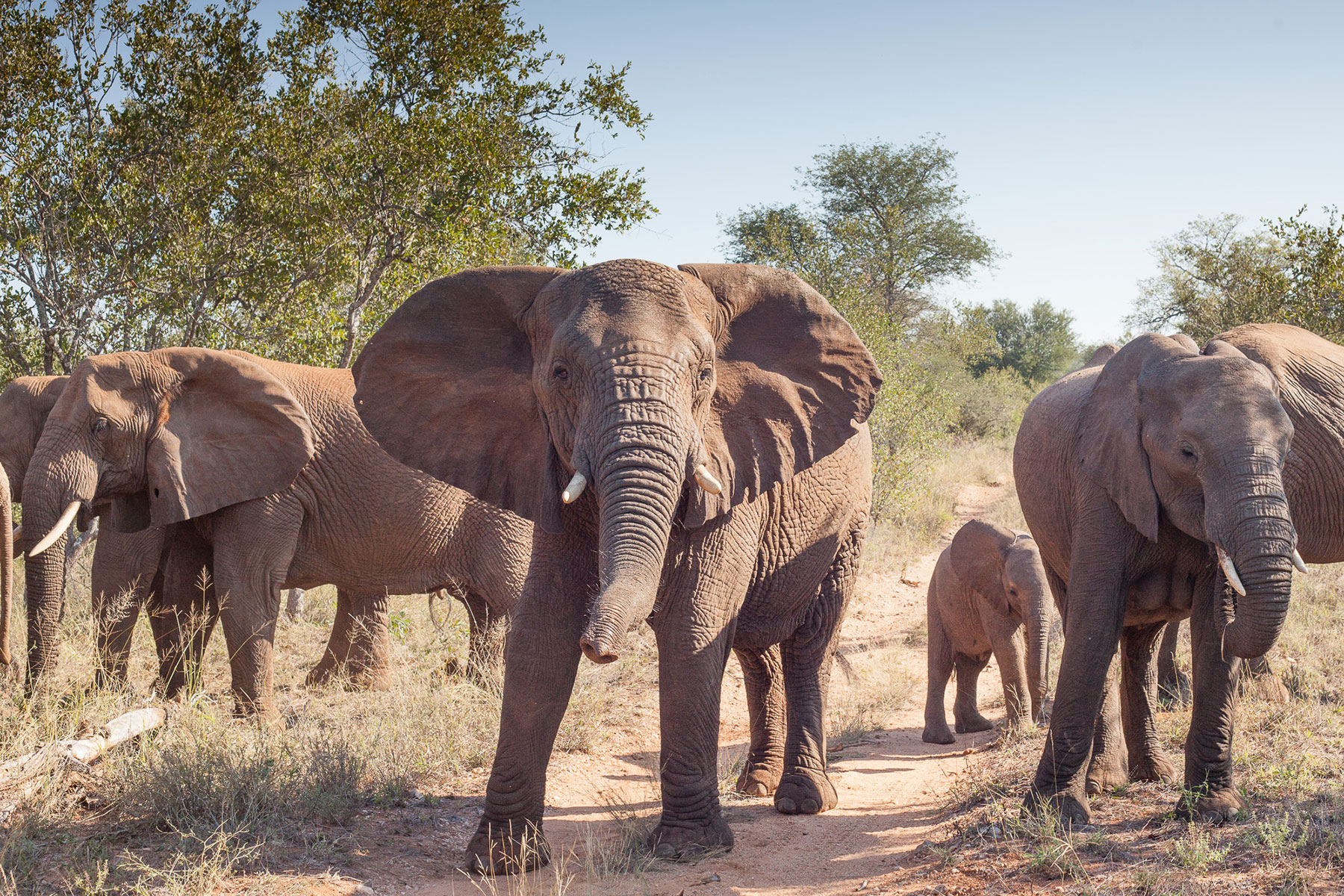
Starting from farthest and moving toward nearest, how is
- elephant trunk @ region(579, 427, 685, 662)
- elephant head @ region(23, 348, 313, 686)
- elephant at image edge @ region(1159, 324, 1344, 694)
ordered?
1. elephant head @ region(23, 348, 313, 686)
2. elephant at image edge @ region(1159, 324, 1344, 694)
3. elephant trunk @ region(579, 427, 685, 662)

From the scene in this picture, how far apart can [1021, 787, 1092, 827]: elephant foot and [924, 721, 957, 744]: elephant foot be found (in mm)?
2981

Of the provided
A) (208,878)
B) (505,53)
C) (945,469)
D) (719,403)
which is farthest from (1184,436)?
(945,469)

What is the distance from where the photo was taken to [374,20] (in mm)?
10391

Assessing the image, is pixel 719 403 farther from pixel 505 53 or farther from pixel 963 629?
pixel 505 53

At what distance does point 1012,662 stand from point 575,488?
4.66m

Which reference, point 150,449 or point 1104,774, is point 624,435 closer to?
point 1104,774

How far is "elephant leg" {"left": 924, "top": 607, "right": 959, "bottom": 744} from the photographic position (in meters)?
7.91

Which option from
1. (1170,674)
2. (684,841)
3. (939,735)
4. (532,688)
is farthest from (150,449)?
(1170,674)

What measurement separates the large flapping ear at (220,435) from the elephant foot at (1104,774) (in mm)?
5070

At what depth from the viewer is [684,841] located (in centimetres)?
468

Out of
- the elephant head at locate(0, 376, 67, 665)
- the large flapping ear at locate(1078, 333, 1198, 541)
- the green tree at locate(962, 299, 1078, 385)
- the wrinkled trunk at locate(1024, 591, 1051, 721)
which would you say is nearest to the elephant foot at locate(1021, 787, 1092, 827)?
the large flapping ear at locate(1078, 333, 1198, 541)

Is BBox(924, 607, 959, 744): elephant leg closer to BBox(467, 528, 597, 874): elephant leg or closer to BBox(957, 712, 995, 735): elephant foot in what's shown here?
BBox(957, 712, 995, 735): elephant foot

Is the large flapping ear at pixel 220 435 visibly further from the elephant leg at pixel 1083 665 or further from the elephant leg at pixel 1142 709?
the elephant leg at pixel 1142 709

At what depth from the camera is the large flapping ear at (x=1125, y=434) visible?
473 cm
